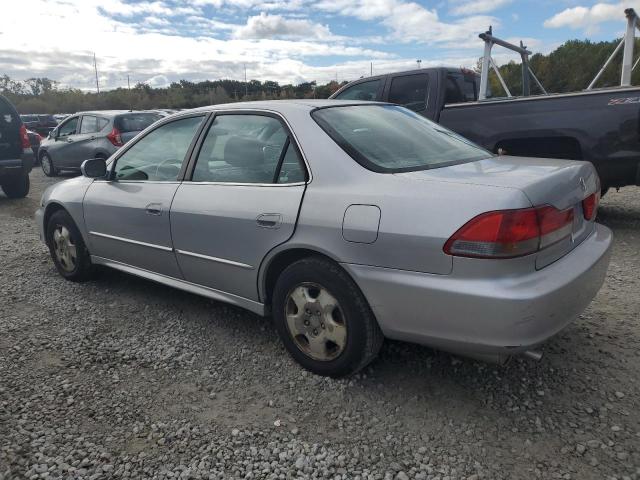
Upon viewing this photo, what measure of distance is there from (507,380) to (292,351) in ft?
3.87

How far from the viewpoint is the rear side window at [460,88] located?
22.8 feet

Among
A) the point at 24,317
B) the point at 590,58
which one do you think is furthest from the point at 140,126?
the point at 590,58

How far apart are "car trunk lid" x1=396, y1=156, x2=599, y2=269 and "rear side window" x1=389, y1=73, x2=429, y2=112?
13.7 ft

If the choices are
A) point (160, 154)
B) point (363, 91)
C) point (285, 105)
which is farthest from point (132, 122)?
point (285, 105)

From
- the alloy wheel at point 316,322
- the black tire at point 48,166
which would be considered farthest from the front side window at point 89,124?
the alloy wheel at point 316,322

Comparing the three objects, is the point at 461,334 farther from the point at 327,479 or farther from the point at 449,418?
the point at 327,479

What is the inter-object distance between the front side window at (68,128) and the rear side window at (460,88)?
8821mm

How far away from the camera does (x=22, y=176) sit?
938 cm

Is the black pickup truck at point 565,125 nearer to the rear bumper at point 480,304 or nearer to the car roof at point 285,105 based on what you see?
the car roof at point 285,105

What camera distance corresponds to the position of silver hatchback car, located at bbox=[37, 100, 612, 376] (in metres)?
2.25

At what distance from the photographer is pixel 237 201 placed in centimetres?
309

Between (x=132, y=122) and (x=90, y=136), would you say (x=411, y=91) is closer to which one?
(x=132, y=122)

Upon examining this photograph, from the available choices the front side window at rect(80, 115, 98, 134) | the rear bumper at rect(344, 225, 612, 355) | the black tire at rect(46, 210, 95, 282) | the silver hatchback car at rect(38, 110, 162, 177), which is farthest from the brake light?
the front side window at rect(80, 115, 98, 134)

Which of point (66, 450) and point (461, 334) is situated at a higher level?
point (461, 334)
